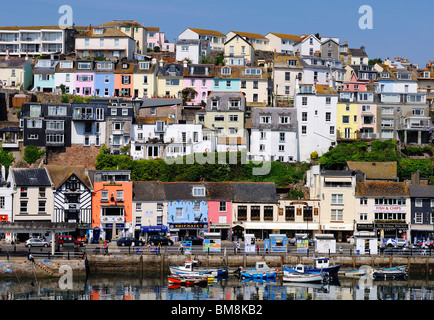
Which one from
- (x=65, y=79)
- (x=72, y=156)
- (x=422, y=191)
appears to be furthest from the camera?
(x=65, y=79)

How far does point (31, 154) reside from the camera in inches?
3317

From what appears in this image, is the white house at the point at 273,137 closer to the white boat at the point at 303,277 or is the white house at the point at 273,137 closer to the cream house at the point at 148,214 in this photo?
the cream house at the point at 148,214

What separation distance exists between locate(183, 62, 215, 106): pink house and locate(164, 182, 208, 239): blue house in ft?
84.8

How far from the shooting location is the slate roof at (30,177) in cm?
7231

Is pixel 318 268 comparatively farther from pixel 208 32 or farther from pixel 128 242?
pixel 208 32

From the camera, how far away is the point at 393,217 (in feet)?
246

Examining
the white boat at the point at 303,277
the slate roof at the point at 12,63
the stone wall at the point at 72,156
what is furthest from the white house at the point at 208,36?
the white boat at the point at 303,277

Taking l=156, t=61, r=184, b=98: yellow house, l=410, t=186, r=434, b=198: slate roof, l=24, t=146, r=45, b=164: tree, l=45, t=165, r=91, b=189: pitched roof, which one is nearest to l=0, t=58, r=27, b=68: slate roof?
l=156, t=61, r=184, b=98: yellow house

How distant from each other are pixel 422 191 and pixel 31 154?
40761 millimetres

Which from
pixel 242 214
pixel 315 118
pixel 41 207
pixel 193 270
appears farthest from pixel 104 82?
pixel 193 270

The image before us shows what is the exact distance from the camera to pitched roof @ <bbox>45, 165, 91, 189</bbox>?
241 feet

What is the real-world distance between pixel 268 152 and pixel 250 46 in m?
32.4

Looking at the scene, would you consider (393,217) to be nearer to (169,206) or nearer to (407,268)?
(407,268)

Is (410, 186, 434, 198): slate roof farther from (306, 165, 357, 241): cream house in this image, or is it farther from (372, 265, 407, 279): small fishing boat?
(372, 265, 407, 279): small fishing boat
